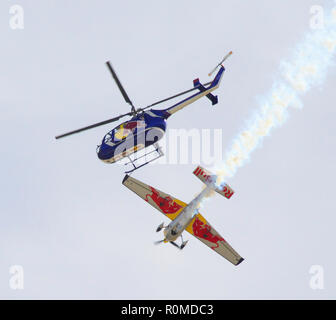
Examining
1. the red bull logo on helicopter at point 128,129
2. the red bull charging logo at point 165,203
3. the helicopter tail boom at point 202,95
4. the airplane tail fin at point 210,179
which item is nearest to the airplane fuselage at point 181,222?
the airplane tail fin at point 210,179

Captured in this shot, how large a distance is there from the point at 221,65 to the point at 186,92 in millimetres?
9311

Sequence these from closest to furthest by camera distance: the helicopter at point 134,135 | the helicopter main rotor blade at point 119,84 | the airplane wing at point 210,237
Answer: the helicopter main rotor blade at point 119,84 → the helicopter at point 134,135 → the airplane wing at point 210,237

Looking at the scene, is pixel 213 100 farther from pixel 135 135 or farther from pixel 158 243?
pixel 158 243

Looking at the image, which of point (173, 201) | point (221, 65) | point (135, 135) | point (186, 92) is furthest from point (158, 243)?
point (221, 65)

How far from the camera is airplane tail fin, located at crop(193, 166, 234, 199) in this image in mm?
50750

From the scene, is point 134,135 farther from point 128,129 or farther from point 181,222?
point 181,222

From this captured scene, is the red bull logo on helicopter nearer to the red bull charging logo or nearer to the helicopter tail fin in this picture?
the helicopter tail fin

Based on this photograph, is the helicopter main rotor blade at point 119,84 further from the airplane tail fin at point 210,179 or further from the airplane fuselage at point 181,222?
the airplane fuselage at point 181,222

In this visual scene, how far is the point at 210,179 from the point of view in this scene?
50.9 m

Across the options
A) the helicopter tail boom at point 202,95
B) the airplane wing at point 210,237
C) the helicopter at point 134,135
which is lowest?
the airplane wing at point 210,237

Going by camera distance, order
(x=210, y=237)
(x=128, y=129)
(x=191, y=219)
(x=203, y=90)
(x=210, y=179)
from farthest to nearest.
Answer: (x=210, y=237), (x=203, y=90), (x=191, y=219), (x=210, y=179), (x=128, y=129)

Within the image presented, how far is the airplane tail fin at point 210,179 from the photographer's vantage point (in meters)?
50.8

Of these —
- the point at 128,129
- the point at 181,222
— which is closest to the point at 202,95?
the point at 128,129

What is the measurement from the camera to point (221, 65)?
56.1m
